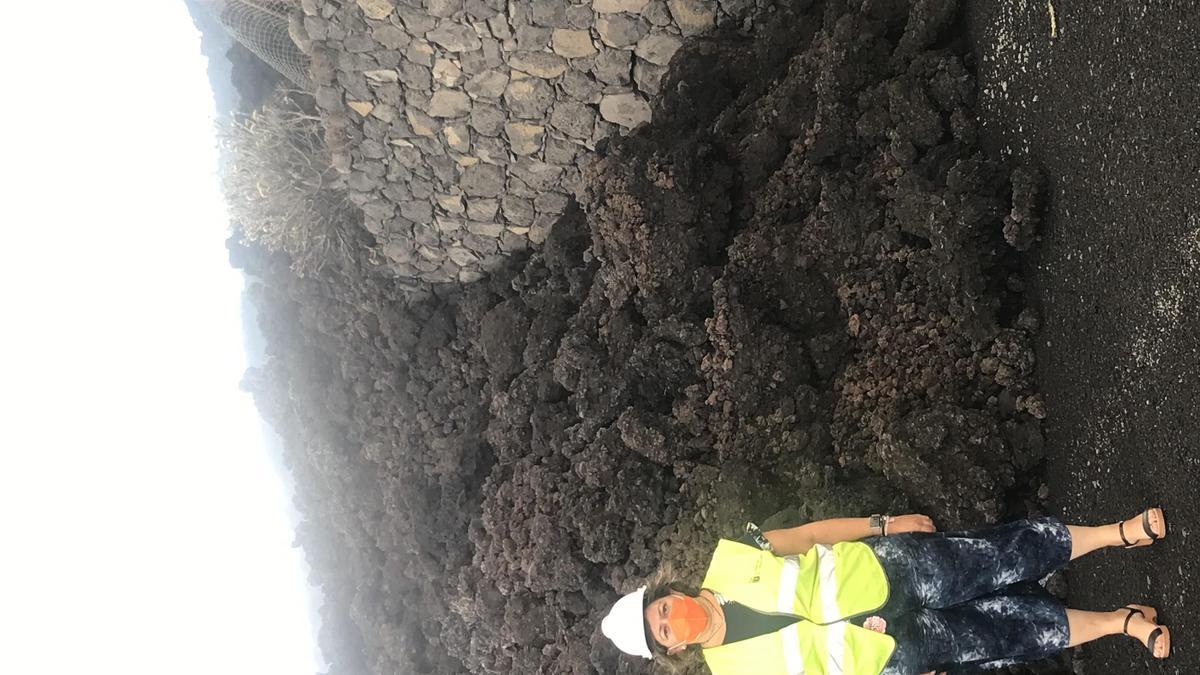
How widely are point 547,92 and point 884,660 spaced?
3395 mm

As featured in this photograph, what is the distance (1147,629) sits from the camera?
8.51ft

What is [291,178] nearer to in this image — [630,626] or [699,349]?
[699,349]

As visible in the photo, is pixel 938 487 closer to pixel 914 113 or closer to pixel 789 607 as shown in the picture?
pixel 789 607

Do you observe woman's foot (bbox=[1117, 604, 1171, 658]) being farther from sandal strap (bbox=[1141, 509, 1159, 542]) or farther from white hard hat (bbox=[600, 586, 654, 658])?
white hard hat (bbox=[600, 586, 654, 658])

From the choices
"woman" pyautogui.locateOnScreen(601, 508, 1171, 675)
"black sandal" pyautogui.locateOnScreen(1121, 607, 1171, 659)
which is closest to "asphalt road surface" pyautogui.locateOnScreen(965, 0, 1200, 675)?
"black sandal" pyautogui.locateOnScreen(1121, 607, 1171, 659)

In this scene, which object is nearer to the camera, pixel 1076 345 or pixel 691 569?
pixel 1076 345

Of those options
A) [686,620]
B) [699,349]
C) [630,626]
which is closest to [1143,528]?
[686,620]

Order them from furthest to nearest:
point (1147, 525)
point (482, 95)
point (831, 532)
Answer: point (482, 95), point (831, 532), point (1147, 525)

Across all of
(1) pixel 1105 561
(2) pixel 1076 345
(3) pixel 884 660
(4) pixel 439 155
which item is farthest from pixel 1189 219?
(4) pixel 439 155

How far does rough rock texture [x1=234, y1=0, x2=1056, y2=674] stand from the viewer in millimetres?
3469

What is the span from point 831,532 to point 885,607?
1.27 feet

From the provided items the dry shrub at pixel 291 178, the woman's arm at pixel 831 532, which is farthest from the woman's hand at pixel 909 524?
the dry shrub at pixel 291 178

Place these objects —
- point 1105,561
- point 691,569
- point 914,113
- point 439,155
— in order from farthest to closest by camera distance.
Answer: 1. point 439,155
2. point 691,569
3. point 914,113
4. point 1105,561

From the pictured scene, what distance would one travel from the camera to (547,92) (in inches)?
189
